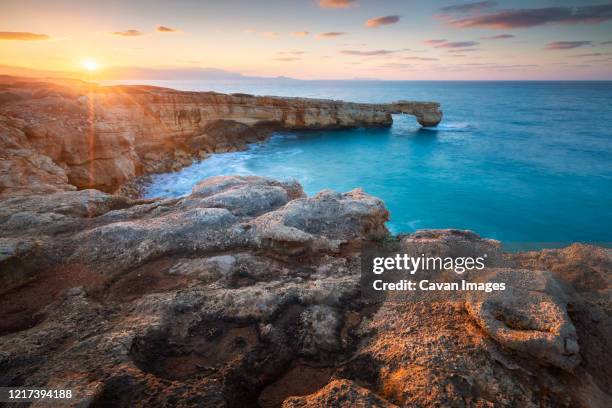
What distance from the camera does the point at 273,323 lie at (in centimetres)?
475

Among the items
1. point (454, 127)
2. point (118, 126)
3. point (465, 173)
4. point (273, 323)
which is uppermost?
point (454, 127)

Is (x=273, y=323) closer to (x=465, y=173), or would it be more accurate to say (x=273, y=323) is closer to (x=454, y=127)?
(x=465, y=173)

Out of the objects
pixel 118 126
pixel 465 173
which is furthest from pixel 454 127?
pixel 118 126

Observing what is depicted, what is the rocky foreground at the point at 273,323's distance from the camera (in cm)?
358

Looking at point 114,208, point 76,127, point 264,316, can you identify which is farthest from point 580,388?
point 76,127

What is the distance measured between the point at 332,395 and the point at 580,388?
2.91 meters

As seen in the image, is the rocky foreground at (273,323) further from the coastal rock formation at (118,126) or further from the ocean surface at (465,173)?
the ocean surface at (465,173)

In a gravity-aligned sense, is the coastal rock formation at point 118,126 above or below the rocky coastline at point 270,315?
above

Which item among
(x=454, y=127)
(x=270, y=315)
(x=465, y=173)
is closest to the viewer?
(x=270, y=315)

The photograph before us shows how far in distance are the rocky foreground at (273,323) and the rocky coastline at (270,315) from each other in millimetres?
22

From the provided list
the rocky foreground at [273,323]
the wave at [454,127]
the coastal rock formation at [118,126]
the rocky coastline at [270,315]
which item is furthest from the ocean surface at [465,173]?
the rocky foreground at [273,323]

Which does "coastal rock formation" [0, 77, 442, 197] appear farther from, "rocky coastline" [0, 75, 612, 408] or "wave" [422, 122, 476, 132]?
"wave" [422, 122, 476, 132]

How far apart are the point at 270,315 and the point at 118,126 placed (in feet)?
71.0

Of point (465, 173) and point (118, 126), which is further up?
point (118, 126)
